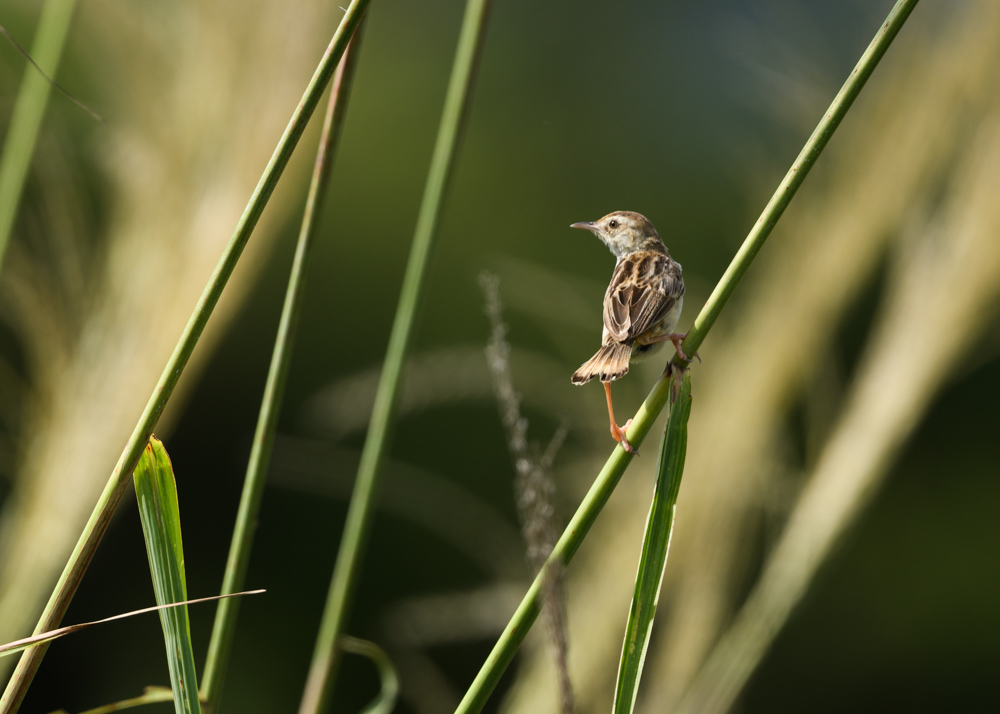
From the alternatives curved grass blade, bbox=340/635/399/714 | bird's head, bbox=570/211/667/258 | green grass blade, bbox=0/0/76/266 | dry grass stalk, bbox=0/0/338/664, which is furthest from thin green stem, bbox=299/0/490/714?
dry grass stalk, bbox=0/0/338/664

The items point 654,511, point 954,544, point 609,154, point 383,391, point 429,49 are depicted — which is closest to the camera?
point 654,511

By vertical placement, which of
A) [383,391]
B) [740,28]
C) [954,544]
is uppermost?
[740,28]

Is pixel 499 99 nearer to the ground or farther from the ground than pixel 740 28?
nearer to the ground

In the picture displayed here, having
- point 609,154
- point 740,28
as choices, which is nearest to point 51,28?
point 740,28

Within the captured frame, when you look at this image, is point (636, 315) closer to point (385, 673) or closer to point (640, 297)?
point (640, 297)

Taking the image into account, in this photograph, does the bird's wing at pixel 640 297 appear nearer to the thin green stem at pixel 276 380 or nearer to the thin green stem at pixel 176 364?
the thin green stem at pixel 276 380

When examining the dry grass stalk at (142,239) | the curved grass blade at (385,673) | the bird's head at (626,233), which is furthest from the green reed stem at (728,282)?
the dry grass stalk at (142,239)

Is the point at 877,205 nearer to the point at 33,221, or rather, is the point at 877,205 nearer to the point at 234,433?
the point at 33,221

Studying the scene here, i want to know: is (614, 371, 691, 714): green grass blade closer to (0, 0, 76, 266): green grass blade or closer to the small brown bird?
the small brown bird
